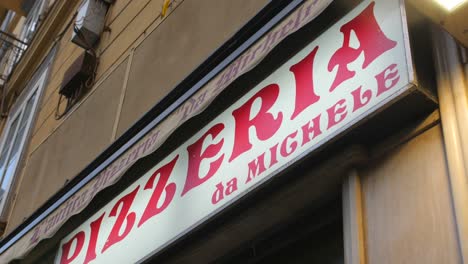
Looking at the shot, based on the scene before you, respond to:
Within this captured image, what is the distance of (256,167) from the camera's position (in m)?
2.74

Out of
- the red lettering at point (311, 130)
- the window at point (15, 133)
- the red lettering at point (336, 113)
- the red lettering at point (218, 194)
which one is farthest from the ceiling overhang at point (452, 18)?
the window at point (15, 133)

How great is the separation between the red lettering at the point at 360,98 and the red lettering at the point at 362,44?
0.10 meters

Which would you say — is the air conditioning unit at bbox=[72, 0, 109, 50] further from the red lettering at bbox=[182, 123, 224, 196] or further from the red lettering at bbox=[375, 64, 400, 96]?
the red lettering at bbox=[375, 64, 400, 96]

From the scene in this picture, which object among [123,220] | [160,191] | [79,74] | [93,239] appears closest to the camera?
[160,191]

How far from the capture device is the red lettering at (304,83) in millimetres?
2613

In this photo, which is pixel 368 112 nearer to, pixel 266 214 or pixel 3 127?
pixel 266 214

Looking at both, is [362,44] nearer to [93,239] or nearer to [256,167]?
[256,167]

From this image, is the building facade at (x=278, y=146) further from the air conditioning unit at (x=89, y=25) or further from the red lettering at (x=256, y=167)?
the air conditioning unit at (x=89, y=25)

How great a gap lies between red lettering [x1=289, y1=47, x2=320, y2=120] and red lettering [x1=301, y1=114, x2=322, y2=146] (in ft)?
0.33

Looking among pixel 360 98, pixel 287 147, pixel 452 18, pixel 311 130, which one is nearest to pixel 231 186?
pixel 287 147

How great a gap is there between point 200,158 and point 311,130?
3.05 feet

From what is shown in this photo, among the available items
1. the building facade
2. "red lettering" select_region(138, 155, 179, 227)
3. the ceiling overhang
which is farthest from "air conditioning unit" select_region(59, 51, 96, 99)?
the ceiling overhang

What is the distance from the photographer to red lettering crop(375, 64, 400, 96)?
2201 mm

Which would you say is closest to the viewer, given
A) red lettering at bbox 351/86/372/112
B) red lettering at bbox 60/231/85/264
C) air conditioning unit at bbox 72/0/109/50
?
red lettering at bbox 351/86/372/112
